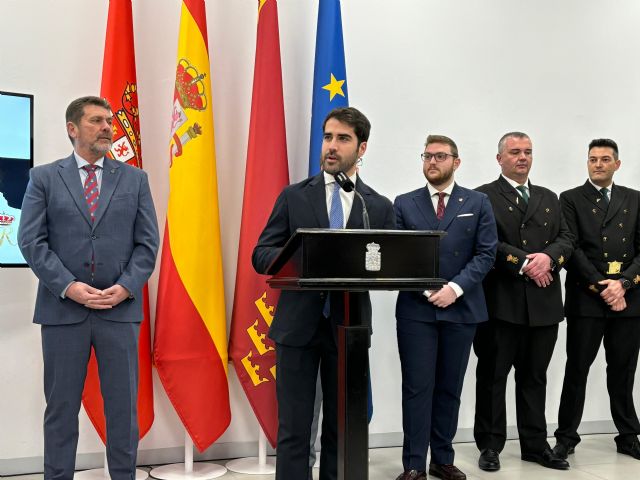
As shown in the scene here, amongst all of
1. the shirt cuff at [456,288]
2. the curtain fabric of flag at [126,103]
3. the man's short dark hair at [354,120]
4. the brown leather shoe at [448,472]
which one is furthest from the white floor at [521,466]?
the man's short dark hair at [354,120]

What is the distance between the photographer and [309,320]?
2.51 metres

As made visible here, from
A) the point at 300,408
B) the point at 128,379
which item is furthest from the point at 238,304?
the point at 300,408

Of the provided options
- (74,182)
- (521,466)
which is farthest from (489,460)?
(74,182)

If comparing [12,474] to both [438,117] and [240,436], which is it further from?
[438,117]

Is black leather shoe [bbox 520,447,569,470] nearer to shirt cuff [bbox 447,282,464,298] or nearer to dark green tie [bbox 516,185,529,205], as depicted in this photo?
shirt cuff [bbox 447,282,464,298]

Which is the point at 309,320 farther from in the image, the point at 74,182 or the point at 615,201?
the point at 615,201

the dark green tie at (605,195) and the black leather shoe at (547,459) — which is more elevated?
the dark green tie at (605,195)

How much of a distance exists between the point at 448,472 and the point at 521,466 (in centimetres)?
58

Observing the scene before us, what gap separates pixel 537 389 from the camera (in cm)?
395

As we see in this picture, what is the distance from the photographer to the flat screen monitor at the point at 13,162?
3.48 metres

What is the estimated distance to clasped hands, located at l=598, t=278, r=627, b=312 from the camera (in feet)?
13.1

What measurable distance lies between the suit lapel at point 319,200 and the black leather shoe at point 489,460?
1.97 meters

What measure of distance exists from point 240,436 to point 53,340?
59.8 inches

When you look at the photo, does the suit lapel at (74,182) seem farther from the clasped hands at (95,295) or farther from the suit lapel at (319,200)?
the suit lapel at (319,200)
